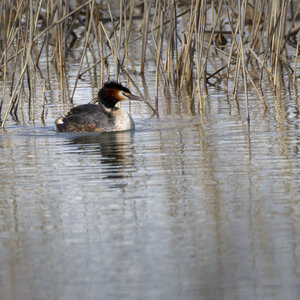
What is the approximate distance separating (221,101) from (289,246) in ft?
21.2

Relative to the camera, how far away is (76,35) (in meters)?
20.8

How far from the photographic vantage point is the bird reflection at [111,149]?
678 cm

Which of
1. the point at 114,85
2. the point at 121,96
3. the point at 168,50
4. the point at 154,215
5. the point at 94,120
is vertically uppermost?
the point at 168,50

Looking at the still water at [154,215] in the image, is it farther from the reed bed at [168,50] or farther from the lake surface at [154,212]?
the reed bed at [168,50]

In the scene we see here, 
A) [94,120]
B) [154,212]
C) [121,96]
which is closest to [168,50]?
[121,96]

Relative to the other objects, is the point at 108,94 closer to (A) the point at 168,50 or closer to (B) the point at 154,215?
(A) the point at 168,50

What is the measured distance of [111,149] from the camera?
314 inches

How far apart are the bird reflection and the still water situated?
0.01 meters

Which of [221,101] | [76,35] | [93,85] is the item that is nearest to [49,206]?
[221,101]

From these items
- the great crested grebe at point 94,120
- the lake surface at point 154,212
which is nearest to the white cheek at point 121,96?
the great crested grebe at point 94,120

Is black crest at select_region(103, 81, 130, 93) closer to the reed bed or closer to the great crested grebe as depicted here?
the great crested grebe

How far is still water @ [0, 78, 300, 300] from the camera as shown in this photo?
4.07 m

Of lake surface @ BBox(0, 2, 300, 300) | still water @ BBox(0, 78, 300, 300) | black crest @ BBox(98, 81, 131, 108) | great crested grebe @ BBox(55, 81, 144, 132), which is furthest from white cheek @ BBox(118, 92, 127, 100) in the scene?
still water @ BBox(0, 78, 300, 300)

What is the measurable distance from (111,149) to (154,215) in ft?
9.22
